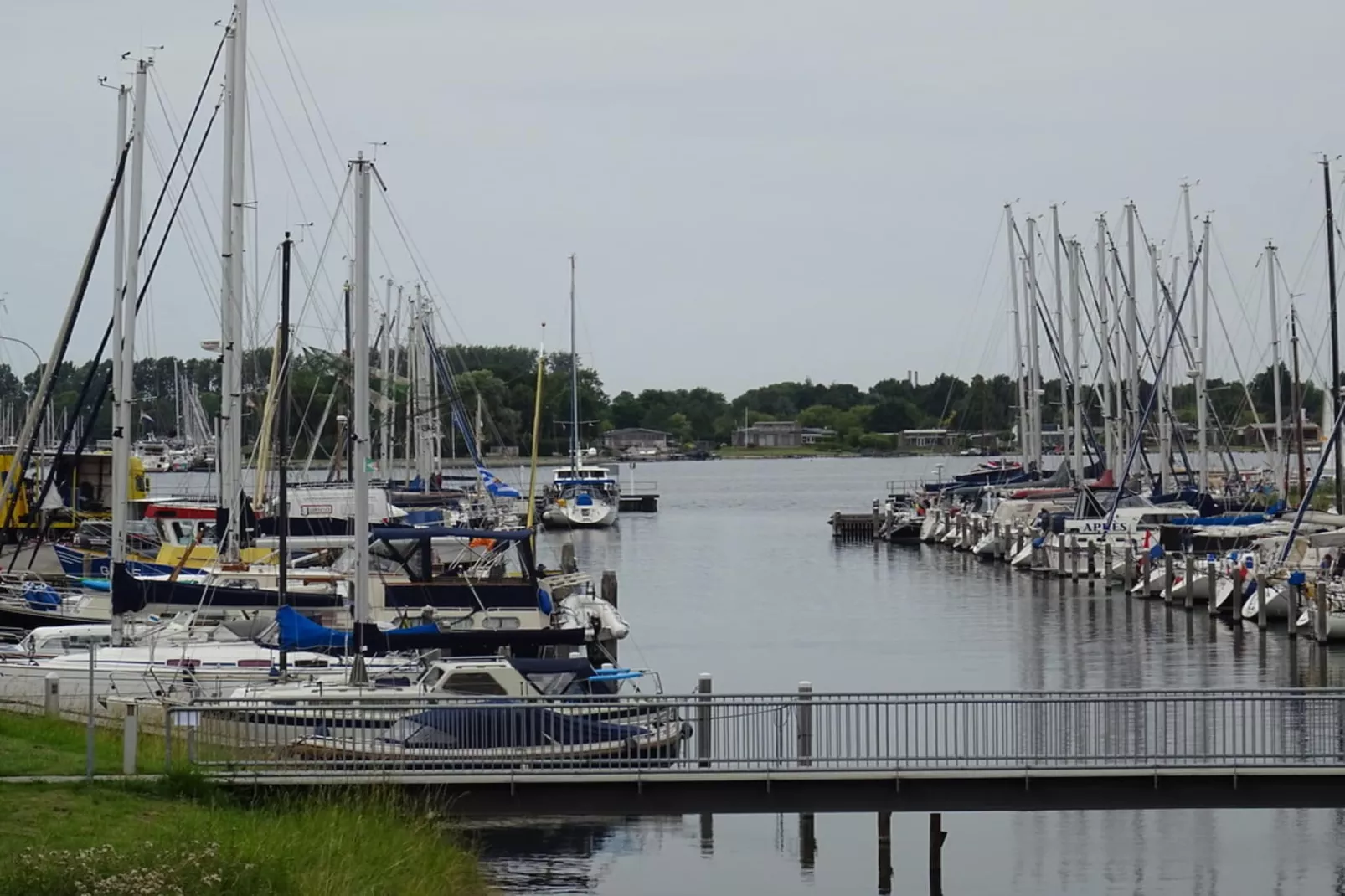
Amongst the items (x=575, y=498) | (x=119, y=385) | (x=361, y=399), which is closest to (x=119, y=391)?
(x=119, y=385)

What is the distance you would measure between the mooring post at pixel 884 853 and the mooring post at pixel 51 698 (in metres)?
13.2

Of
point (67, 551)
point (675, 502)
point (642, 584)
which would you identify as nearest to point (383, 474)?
point (642, 584)

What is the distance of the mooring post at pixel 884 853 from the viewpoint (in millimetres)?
29031

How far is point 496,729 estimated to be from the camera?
88.1ft

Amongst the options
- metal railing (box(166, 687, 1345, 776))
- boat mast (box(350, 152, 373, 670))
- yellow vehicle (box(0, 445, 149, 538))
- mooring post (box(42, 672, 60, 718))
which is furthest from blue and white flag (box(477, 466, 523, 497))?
metal railing (box(166, 687, 1345, 776))

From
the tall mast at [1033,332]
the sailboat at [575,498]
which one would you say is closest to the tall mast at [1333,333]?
the tall mast at [1033,332]

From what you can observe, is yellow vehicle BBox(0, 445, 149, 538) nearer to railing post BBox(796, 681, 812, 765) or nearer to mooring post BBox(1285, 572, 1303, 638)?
mooring post BBox(1285, 572, 1303, 638)

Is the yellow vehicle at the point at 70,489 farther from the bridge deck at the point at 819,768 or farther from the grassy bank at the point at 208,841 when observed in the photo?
the grassy bank at the point at 208,841

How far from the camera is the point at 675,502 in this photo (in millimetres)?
179875

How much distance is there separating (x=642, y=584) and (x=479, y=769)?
5974 centimetres

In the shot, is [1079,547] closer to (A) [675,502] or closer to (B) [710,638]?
(B) [710,638]

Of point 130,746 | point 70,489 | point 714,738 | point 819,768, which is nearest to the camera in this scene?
point 130,746

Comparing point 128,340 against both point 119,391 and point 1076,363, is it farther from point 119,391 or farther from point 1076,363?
point 1076,363

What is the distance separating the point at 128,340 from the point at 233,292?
3.39 meters
